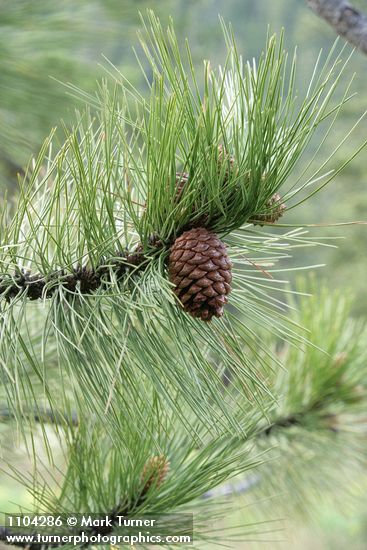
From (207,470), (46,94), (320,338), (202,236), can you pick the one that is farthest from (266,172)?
(46,94)

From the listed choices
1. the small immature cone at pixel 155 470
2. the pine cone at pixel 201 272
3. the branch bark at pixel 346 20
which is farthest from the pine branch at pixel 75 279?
the branch bark at pixel 346 20

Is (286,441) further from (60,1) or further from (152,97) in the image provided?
(60,1)

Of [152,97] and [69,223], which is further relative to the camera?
[69,223]

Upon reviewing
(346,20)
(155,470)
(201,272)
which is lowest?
(155,470)

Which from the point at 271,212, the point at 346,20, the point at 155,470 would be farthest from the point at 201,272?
the point at 346,20

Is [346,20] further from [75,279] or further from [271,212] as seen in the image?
[75,279]

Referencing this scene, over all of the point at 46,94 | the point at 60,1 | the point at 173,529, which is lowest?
the point at 173,529

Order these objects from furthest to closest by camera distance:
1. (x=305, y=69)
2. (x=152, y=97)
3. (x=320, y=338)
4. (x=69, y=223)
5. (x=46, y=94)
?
(x=305, y=69) < (x=46, y=94) < (x=320, y=338) < (x=69, y=223) < (x=152, y=97)

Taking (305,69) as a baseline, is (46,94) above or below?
below
